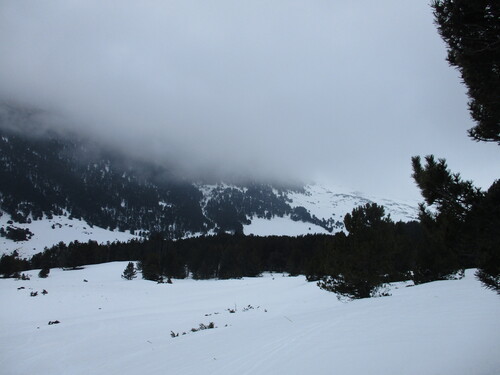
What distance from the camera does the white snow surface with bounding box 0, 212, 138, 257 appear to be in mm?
138375

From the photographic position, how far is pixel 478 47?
165 inches

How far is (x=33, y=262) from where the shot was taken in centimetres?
9469

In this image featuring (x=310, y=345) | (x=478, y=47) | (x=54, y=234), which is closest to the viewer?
(x=478, y=47)

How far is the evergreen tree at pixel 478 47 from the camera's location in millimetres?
4096

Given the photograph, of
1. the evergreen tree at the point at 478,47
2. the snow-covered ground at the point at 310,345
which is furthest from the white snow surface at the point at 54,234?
the evergreen tree at the point at 478,47

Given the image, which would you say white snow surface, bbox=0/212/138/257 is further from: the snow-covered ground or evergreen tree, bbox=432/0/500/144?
evergreen tree, bbox=432/0/500/144

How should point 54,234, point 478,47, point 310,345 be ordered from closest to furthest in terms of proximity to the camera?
point 478,47, point 310,345, point 54,234

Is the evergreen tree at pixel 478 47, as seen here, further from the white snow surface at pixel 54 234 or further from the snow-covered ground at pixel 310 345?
the white snow surface at pixel 54 234

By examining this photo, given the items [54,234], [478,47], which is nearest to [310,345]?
[478,47]

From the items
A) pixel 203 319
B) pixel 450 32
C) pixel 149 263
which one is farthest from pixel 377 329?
pixel 149 263

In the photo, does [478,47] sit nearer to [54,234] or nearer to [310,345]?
[310,345]

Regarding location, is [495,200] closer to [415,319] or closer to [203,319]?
[415,319]

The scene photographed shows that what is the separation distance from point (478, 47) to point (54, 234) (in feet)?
649

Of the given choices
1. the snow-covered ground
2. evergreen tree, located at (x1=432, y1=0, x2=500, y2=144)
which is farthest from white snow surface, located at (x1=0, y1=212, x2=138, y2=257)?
evergreen tree, located at (x1=432, y1=0, x2=500, y2=144)
